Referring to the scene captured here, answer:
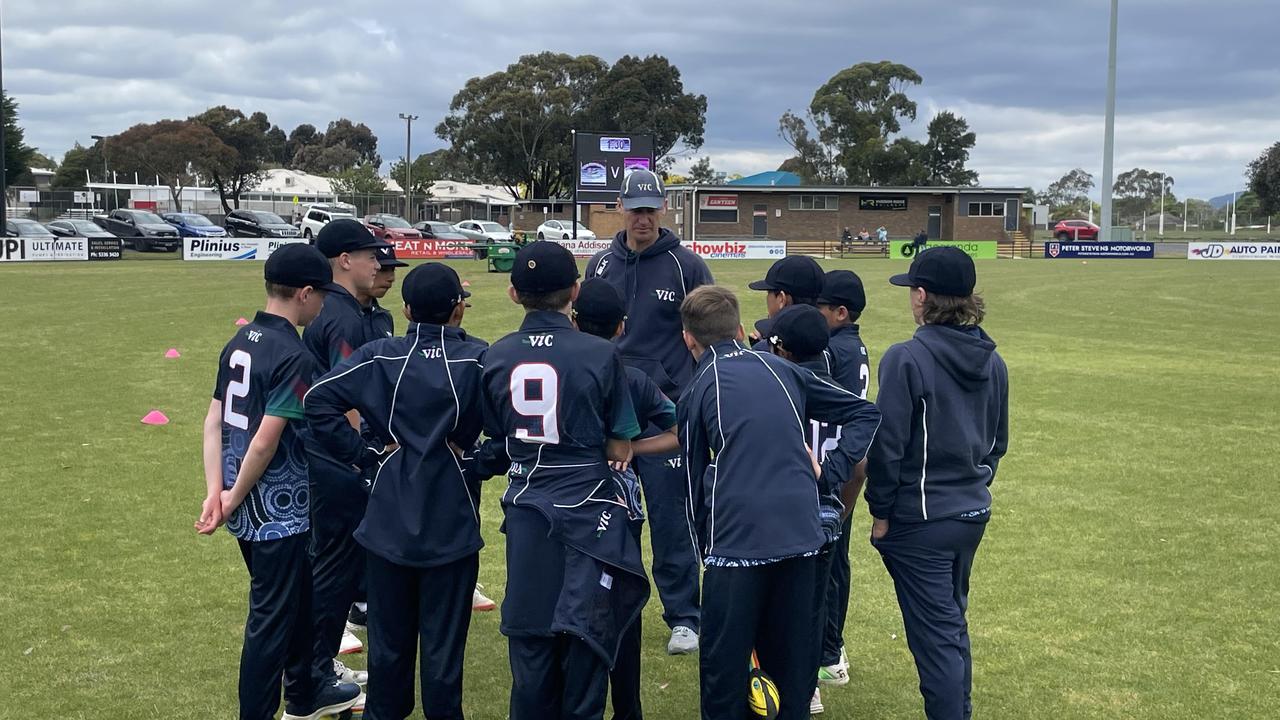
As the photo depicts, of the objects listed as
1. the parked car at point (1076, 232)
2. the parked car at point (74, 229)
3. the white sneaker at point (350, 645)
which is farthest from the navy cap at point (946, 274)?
the parked car at point (1076, 232)

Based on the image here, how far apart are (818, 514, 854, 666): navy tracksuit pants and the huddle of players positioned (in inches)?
24.1

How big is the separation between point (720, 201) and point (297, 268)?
6212 centimetres

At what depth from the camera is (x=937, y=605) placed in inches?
156

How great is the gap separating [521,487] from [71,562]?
4.28 meters

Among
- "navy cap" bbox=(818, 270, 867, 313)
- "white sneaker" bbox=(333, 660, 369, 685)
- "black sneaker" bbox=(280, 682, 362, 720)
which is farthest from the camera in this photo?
"white sneaker" bbox=(333, 660, 369, 685)

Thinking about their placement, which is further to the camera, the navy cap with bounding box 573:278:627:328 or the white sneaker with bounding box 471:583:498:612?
the white sneaker with bounding box 471:583:498:612

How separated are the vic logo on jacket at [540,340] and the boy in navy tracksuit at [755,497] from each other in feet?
1.80

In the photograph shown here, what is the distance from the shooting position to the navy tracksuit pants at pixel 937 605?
3.93 m

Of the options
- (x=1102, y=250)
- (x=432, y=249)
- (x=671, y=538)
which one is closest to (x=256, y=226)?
(x=432, y=249)

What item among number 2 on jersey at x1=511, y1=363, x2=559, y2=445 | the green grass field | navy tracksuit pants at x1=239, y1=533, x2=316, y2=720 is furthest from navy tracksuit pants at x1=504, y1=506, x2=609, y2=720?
the green grass field

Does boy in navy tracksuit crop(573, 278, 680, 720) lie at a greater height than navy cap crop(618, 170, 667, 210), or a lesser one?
lesser

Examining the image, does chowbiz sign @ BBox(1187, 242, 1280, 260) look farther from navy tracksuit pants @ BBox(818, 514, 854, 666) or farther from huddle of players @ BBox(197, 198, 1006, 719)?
huddle of players @ BBox(197, 198, 1006, 719)

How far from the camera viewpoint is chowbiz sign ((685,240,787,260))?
46219 mm

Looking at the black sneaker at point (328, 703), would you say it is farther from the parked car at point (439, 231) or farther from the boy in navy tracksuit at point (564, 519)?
the parked car at point (439, 231)
